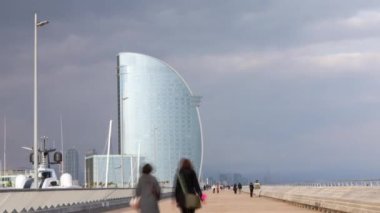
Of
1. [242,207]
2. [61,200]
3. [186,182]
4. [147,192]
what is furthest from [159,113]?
[147,192]

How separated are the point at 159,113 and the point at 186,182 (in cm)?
16786

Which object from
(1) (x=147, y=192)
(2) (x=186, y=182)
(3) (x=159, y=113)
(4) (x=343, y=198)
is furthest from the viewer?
(3) (x=159, y=113)

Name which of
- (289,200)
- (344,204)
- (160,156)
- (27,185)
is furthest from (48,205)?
(160,156)

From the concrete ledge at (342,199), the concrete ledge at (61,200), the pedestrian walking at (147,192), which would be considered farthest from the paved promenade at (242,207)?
the pedestrian walking at (147,192)

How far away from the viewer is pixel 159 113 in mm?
183000

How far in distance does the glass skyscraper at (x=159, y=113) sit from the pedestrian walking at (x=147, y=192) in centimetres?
15326

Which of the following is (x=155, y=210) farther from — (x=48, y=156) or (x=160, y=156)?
(x=160, y=156)

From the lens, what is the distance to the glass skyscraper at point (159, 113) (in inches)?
6895

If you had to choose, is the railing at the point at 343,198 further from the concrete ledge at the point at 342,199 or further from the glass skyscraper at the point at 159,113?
the glass skyscraper at the point at 159,113

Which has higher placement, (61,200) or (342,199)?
(61,200)

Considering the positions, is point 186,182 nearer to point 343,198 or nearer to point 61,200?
point 343,198

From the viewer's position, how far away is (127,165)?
563 feet

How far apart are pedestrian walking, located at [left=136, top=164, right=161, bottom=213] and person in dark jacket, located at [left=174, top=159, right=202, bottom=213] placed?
912 millimetres

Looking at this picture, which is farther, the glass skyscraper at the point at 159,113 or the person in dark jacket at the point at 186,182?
the glass skyscraper at the point at 159,113
